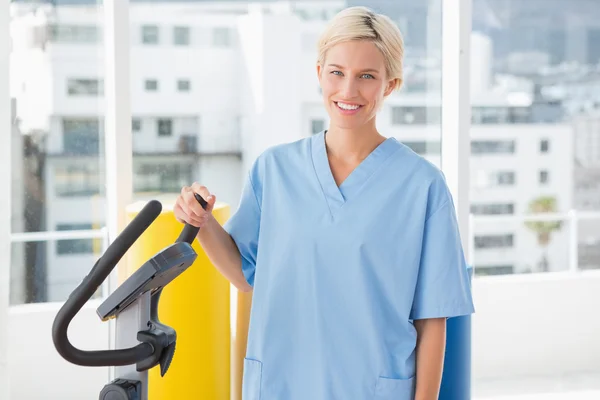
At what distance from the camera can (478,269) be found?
4.80m

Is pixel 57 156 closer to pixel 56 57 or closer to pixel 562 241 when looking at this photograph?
pixel 56 57

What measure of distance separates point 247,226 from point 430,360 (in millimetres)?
478

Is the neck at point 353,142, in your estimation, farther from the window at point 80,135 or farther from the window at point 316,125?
the window at point 316,125

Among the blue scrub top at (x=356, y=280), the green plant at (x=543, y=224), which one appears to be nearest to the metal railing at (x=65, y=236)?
the blue scrub top at (x=356, y=280)

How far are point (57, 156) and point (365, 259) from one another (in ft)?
7.91

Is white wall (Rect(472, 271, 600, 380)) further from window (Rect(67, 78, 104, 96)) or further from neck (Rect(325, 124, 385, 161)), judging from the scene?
neck (Rect(325, 124, 385, 161))

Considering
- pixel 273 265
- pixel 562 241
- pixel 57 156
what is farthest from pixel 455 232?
pixel 562 241

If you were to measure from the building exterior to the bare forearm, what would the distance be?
195 cm

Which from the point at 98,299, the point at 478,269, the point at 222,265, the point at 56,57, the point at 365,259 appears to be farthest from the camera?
the point at 478,269

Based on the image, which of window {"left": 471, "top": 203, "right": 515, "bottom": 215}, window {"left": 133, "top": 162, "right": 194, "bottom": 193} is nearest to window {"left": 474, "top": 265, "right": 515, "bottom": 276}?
window {"left": 471, "top": 203, "right": 515, "bottom": 215}

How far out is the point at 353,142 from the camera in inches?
65.4

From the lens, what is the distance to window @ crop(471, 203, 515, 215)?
486cm

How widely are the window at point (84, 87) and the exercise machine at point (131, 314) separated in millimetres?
2458

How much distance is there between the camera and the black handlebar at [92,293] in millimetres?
1268
